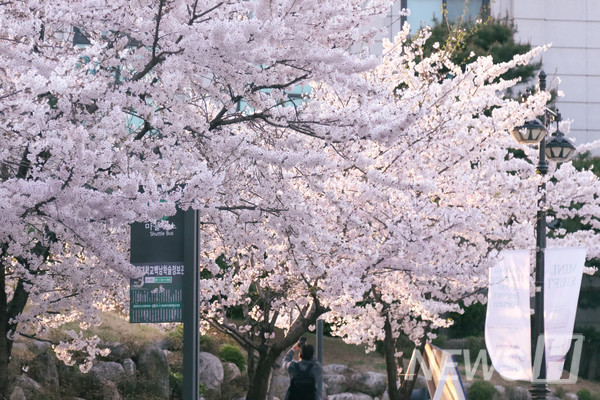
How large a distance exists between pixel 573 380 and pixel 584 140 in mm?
13153

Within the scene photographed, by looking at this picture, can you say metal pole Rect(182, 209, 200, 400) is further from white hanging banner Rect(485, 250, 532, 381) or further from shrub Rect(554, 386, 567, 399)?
shrub Rect(554, 386, 567, 399)

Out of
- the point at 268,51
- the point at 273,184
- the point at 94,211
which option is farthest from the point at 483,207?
the point at 94,211

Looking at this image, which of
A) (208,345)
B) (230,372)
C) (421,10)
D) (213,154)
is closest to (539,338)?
(213,154)

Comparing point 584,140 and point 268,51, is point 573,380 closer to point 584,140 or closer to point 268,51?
point 584,140

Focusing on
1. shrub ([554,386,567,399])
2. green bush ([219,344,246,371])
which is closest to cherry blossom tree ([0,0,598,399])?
green bush ([219,344,246,371])

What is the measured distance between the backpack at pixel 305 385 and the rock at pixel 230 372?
9.39 metres

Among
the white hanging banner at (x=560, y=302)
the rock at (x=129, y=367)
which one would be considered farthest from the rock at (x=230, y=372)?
the white hanging banner at (x=560, y=302)

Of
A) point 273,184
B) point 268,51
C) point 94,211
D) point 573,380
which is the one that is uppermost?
point 268,51

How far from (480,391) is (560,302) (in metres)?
13.2

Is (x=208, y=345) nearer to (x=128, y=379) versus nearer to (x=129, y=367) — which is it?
(x=129, y=367)

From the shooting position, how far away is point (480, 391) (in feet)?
84.4

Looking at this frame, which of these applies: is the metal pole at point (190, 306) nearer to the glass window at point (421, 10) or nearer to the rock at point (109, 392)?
the rock at point (109, 392)

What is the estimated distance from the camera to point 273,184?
10.5 meters

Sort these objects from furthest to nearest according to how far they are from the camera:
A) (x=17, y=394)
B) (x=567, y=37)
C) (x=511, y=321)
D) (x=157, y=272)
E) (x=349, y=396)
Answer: (x=567, y=37), (x=349, y=396), (x=17, y=394), (x=511, y=321), (x=157, y=272)
